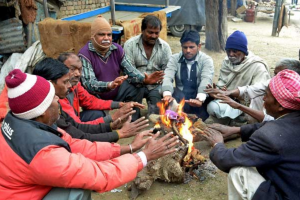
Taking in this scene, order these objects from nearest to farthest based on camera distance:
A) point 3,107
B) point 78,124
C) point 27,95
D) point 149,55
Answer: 1. point 27,95
2. point 3,107
3. point 78,124
4. point 149,55

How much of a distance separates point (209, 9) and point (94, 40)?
6.24 metres

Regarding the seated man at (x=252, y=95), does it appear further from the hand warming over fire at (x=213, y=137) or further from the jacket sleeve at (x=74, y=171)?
the jacket sleeve at (x=74, y=171)

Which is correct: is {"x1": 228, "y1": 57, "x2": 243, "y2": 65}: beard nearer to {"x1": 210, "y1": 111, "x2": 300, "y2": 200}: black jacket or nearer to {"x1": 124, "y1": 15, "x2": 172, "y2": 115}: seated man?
{"x1": 124, "y1": 15, "x2": 172, "y2": 115}: seated man

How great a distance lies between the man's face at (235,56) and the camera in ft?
14.6

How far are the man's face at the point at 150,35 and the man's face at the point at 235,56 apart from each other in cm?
133

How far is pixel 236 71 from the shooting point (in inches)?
181

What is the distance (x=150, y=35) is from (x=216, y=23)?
17.9ft

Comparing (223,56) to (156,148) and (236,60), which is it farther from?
(156,148)

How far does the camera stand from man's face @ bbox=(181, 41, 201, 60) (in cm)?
462

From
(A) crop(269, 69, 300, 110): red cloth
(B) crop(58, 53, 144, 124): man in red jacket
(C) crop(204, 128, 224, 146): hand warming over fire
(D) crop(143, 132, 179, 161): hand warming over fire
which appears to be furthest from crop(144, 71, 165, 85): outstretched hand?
(A) crop(269, 69, 300, 110): red cloth

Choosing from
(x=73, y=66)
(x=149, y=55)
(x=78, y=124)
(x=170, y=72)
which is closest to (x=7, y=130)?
(x=78, y=124)

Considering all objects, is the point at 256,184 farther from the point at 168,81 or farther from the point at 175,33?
the point at 175,33

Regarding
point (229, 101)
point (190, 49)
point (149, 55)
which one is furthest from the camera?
point (149, 55)

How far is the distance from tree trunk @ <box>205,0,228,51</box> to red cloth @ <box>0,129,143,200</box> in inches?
335
